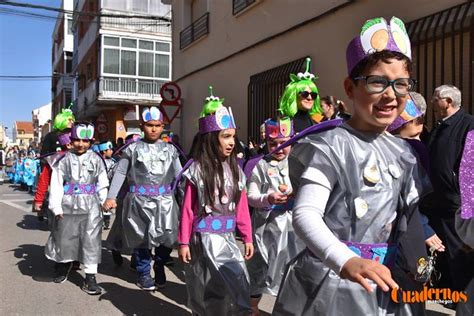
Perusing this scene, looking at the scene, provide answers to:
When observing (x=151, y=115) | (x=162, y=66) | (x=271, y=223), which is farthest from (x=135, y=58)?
(x=271, y=223)

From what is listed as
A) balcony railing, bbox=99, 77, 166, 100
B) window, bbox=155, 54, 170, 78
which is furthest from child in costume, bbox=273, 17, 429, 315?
window, bbox=155, 54, 170, 78

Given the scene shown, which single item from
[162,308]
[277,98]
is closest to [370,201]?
[162,308]

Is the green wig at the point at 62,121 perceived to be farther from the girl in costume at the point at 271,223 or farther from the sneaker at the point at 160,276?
the girl in costume at the point at 271,223

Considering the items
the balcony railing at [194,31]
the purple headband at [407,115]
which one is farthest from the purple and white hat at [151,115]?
the balcony railing at [194,31]

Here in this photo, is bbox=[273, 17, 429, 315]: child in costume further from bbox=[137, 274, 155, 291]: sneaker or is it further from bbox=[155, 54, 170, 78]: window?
bbox=[155, 54, 170, 78]: window

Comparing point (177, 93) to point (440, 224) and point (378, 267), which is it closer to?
point (440, 224)

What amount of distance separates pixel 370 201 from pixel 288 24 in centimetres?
842

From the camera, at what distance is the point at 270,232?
4207 millimetres

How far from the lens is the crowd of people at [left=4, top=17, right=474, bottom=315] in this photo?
1.88 meters

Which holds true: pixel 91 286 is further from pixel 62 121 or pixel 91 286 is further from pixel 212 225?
pixel 62 121

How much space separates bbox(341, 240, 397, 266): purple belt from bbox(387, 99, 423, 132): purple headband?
3.82ft

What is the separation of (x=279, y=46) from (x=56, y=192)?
608 centimetres

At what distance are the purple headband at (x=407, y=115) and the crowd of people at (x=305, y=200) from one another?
0.01 meters

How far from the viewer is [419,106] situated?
3473mm
